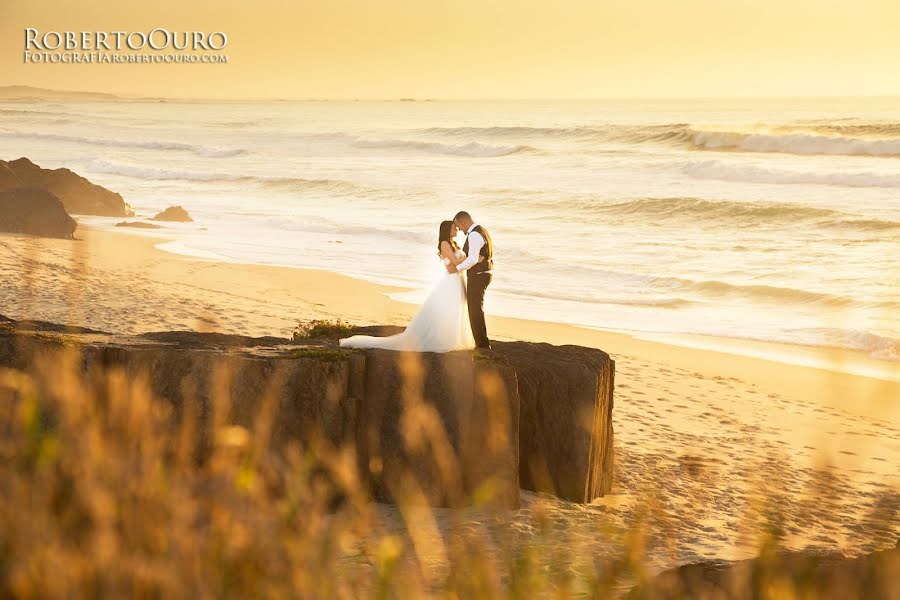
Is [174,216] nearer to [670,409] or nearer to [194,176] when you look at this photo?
[194,176]

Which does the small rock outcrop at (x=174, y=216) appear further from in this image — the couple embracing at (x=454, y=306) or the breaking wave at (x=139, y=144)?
the breaking wave at (x=139, y=144)

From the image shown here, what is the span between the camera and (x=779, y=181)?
169 feet

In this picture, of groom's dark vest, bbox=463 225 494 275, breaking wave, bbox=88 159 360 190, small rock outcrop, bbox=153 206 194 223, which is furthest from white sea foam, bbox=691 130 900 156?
groom's dark vest, bbox=463 225 494 275

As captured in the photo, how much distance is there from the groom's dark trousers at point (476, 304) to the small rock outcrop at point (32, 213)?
19.3 metres

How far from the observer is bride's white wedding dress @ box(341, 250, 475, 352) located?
32.6 ft

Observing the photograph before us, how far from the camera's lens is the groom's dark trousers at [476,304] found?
10992mm

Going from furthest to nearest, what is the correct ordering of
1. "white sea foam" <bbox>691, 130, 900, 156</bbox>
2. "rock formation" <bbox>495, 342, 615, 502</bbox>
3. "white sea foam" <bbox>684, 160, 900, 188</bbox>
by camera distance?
1. "white sea foam" <bbox>691, 130, 900, 156</bbox>
2. "white sea foam" <bbox>684, 160, 900, 188</bbox>
3. "rock formation" <bbox>495, 342, 615, 502</bbox>

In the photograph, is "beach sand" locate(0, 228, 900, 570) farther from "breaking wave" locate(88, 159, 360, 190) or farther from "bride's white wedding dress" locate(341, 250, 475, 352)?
"breaking wave" locate(88, 159, 360, 190)

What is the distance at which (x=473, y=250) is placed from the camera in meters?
10.9

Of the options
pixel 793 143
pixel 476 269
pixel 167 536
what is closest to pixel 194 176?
pixel 793 143

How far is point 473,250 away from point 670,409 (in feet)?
15.6

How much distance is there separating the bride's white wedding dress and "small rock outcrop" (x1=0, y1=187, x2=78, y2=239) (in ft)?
64.5

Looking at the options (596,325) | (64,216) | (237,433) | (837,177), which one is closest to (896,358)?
(596,325)

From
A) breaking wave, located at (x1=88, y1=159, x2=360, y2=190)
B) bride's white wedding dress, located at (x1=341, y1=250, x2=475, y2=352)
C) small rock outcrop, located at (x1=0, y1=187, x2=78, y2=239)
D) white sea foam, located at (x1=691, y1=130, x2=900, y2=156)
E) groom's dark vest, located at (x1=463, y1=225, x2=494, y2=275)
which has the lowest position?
bride's white wedding dress, located at (x1=341, y1=250, x2=475, y2=352)
